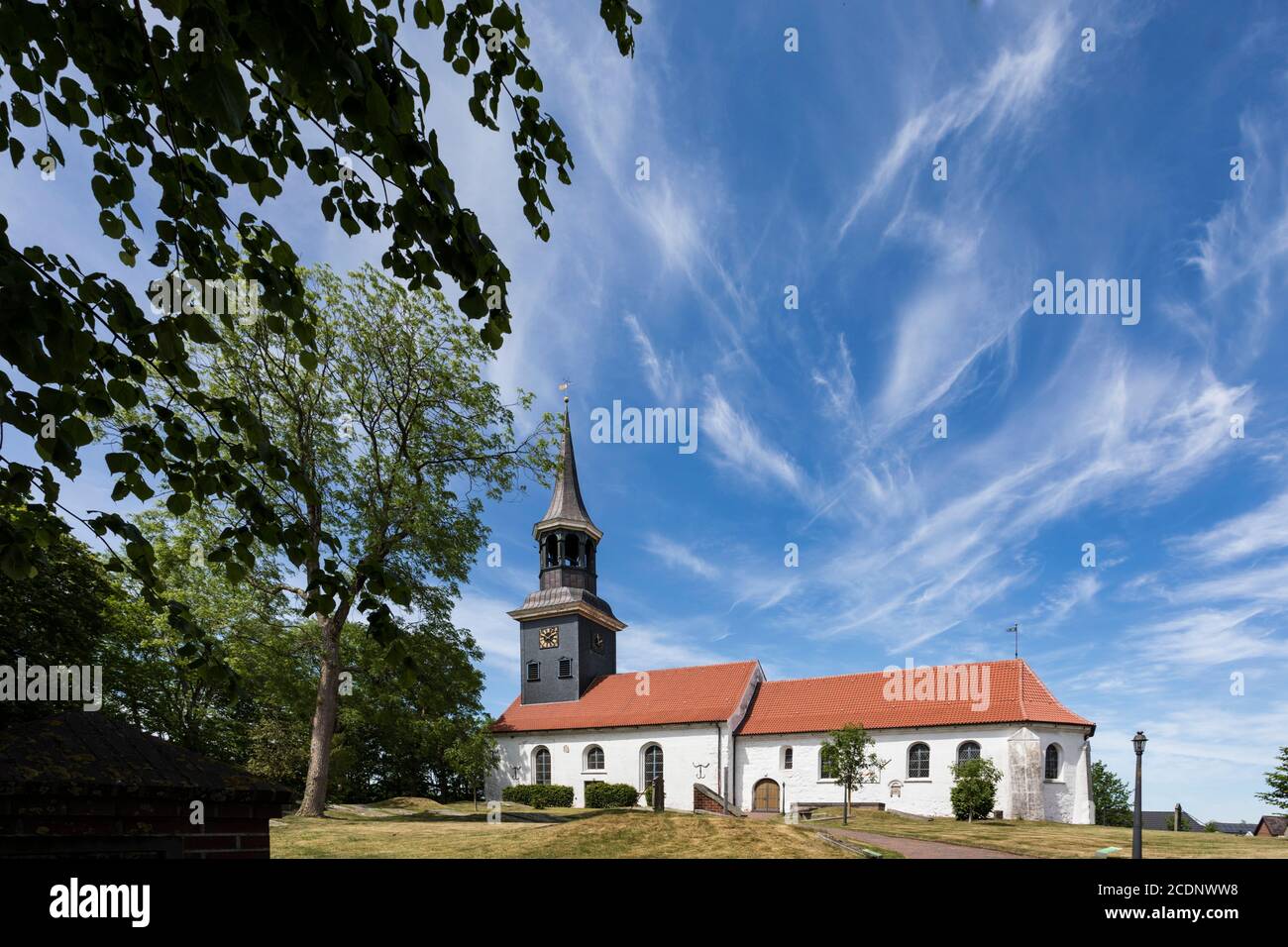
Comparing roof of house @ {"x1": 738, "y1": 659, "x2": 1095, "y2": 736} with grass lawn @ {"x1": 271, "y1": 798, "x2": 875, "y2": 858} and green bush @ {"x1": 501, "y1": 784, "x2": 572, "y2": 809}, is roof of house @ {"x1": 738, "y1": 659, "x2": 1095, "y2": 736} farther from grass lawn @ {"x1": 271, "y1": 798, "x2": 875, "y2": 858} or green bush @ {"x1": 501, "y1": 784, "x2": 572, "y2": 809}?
grass lawn @ {"x1": 271, "y1": 798, "x2": 875, "y2": 858}

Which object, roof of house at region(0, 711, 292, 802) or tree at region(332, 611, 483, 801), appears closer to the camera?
roof of house at region(0, 711, 292, 802)

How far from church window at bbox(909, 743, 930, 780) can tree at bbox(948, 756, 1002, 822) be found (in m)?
2.41

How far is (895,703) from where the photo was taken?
115 ft

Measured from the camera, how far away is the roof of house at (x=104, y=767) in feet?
11.4

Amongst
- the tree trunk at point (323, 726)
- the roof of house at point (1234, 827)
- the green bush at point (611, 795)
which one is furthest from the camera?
the roof of house at point (1234, 827)

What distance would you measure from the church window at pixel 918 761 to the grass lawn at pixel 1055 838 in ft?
9.92

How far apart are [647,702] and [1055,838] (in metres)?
21.7

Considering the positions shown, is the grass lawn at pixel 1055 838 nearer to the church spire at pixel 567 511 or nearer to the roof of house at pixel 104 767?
the roof of house at pixel 104 767

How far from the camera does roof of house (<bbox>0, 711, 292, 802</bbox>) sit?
3.46 metres

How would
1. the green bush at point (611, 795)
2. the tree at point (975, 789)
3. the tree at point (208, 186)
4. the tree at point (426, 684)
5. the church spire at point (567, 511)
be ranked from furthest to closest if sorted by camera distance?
the church spire at point (567, 511), the green bush at point (611, 795), the tree at point (975, 789), the tree at point (426, 684), the tree at point (208, 186)

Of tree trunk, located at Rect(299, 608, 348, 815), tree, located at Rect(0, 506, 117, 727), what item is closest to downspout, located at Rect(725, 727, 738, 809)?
tree trunk, located at Rect(299, 608, 348, 815)

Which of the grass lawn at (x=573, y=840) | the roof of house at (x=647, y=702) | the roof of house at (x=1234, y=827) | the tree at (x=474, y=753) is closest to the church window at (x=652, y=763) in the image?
Result: the roof of house at (x=647, y=702)
